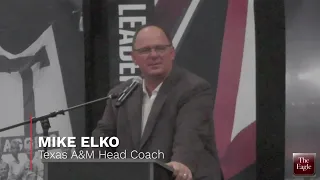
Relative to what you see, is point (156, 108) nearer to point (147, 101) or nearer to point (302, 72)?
point (147, 101)

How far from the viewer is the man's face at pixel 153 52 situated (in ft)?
7.67

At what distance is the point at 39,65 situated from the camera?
3.45 meters

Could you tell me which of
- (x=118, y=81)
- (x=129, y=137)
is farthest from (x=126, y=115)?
(x=118, y=81)

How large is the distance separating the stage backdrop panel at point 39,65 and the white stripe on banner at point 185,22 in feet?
1.63

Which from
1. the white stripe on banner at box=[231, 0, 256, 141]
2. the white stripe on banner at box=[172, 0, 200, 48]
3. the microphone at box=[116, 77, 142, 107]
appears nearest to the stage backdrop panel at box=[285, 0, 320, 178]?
the white stripe on banner at box=[231, 0, 256, 141]

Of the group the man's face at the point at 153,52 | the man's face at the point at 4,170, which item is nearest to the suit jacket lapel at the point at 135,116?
the man's face at the point at 153,52

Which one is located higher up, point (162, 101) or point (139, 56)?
point (139, 56)

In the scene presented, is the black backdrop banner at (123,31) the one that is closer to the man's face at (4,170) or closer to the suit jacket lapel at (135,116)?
the man's face at (4,170)

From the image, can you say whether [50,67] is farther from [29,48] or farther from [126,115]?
[126,115]

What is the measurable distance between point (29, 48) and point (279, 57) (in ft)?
4.26

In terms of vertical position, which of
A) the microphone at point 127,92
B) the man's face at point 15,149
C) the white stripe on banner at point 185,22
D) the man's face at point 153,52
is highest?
the white stripe on banner at point 185,22

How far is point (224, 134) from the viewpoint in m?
3.35

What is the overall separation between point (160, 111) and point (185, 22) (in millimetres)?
1175

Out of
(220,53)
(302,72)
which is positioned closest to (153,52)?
(220,53)
